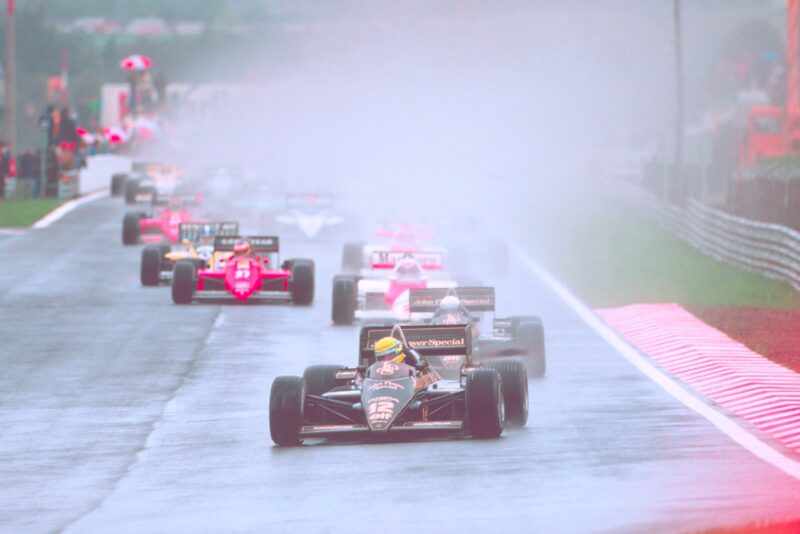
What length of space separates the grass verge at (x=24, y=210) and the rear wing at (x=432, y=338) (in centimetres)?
3407

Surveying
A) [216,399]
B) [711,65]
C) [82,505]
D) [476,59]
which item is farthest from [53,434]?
[711,65]

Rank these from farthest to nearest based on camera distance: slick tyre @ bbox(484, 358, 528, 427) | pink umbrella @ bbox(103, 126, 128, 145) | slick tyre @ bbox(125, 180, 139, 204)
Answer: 1. pink umbrella @ bbox(103, 126, 128, 145)
2. slick tyre @ bbox(125, 180, 139, 204)
3. slick tyre @ bbox(484, 358, 528, 427)

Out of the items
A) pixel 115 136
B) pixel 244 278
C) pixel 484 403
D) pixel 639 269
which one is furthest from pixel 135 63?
pixel 484 403

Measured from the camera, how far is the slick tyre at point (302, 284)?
3055 centimetres

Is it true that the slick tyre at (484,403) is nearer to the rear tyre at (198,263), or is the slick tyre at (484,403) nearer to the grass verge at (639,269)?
the rear tyre at (198,263)

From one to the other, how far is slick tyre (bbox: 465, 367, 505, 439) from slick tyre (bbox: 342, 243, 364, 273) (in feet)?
61.6

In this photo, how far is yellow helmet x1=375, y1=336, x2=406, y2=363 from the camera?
54.1 feet

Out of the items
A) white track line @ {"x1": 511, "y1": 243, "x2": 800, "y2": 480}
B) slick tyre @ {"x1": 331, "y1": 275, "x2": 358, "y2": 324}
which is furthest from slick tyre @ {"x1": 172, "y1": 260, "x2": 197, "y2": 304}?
white track line @ {"x1": 511, "y1": 243, "x2": 800, "y2": 480}

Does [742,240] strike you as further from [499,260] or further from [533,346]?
[533,346]

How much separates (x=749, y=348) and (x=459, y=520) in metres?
12.9

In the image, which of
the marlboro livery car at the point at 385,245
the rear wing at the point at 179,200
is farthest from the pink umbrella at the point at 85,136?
the marlboro livery car at the point at 385,245

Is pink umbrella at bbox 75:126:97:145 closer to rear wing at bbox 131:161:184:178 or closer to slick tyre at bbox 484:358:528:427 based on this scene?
rear wing at bbox 131:161:184:178

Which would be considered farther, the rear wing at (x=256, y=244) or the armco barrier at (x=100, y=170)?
the armco barrier at (x=100, y=170)

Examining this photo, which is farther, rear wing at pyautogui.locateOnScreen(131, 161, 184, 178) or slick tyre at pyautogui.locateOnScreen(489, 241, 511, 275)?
rear wing at pyautogui.locateOnScreen(131, 161, 184, 178)
